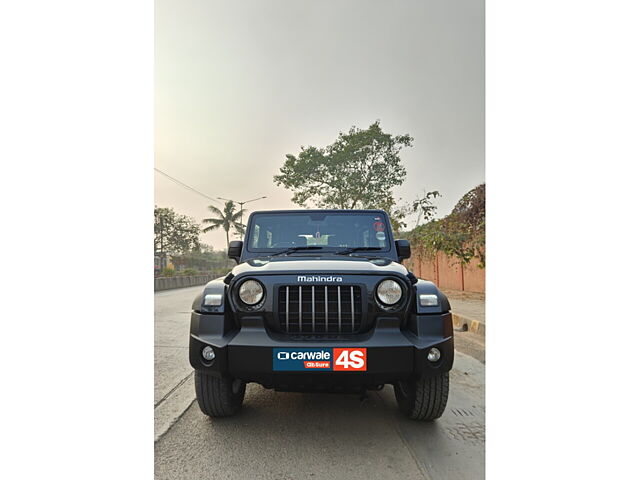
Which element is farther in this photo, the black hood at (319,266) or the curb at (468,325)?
the curb at (468,325)

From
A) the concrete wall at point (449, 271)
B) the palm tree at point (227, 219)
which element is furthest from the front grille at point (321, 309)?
the palm tree at point (227, 219)

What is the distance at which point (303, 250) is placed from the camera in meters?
3.45

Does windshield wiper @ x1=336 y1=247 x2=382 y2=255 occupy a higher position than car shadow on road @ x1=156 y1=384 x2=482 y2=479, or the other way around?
windshield wiper @ x1=336 y1=247 x2=382 y2=255

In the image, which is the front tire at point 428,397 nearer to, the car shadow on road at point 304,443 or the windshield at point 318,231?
the car shadow on road at point 304,443

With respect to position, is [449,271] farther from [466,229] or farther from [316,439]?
[316,439]

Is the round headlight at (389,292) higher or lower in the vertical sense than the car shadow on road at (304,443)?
higher

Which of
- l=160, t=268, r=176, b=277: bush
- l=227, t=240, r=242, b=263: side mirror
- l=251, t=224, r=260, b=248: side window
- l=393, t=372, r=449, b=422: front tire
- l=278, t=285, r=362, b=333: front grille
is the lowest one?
l=160, t=268, r=176, b=277: bush

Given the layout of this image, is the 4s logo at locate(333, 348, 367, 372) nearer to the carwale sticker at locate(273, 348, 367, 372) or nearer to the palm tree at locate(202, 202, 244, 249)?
the carwale sticker at locate(273, 348, 367, 372)

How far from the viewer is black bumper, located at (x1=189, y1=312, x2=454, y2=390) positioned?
7.89 feet

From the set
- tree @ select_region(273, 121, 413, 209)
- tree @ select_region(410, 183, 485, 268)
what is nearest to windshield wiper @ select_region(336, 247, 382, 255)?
tree @ select_region(410, 183, 485, 268)

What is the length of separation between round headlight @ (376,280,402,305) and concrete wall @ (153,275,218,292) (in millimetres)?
15616

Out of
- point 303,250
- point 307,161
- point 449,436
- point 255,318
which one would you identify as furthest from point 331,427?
point 307,161

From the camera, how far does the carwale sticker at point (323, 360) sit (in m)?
2.39

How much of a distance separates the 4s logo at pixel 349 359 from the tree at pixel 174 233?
20.7m
